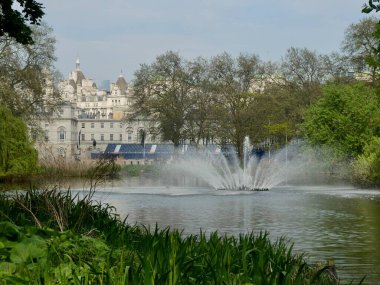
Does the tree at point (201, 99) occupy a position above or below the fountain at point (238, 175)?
above

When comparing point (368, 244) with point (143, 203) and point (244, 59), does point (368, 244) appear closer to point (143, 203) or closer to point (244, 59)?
point (143, 203)

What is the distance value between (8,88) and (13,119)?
6.29 meters

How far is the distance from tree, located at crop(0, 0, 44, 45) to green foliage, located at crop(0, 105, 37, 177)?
81.6 feet

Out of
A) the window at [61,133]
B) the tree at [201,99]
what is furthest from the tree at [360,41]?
the window at [61,133]

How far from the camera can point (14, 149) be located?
138 feet

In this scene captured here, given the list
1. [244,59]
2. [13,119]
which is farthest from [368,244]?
[244,59]

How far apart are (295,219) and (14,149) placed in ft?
83.0

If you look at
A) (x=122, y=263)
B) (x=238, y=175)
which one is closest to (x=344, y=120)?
(x=238, y=175)

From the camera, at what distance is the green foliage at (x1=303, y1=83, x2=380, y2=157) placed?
4997cm

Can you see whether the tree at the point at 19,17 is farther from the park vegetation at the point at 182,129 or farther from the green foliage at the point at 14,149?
the green foliage at the point at 14,149

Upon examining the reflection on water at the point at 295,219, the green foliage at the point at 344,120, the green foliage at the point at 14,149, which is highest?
the green foliage at the point at 344,120

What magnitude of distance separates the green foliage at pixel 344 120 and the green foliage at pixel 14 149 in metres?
21.8

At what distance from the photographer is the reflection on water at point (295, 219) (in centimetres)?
1355

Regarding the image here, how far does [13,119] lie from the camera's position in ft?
A: 136
